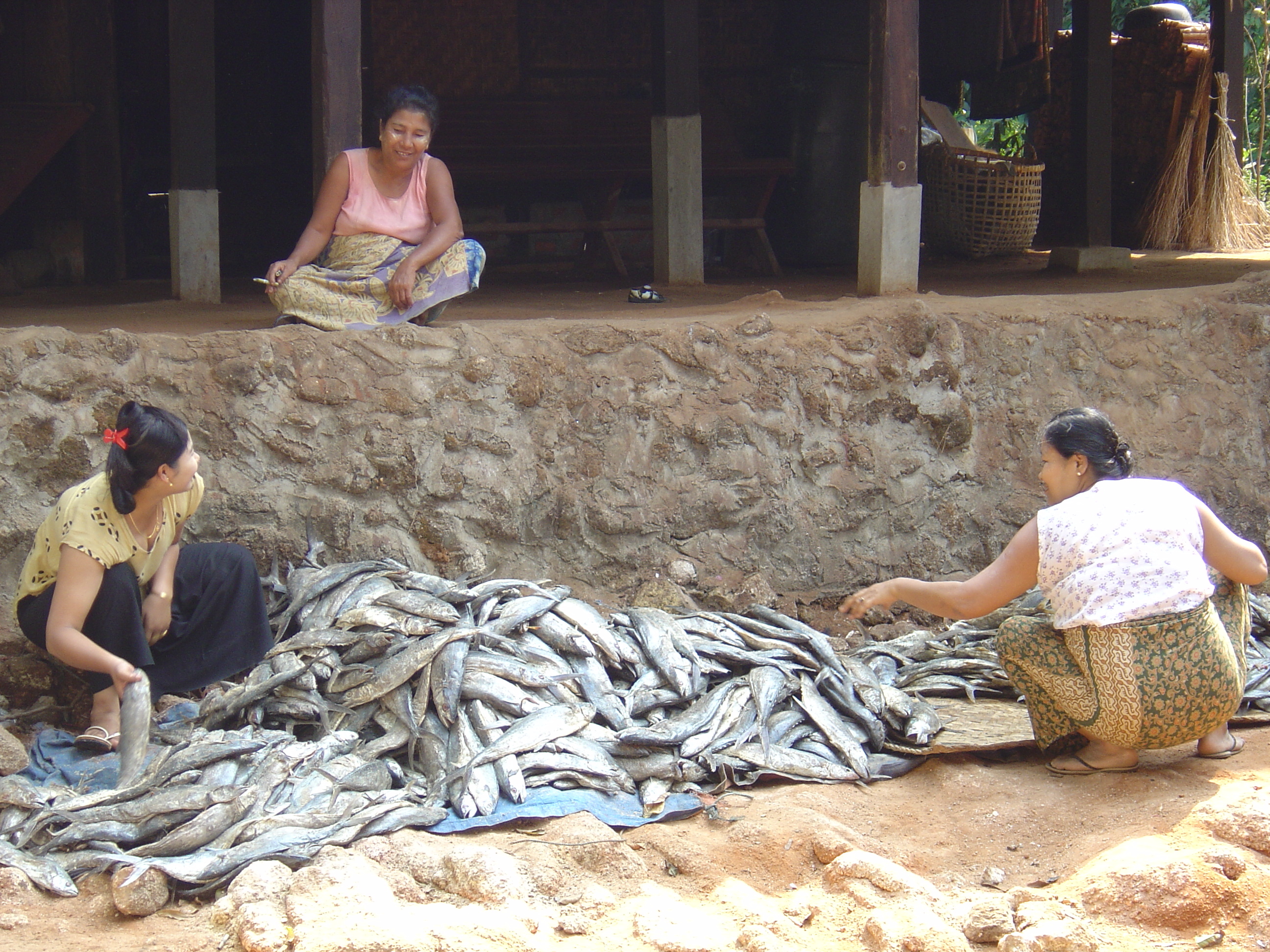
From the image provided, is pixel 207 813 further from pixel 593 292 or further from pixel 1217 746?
pixel 593 292

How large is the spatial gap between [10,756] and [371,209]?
2299 millimetres

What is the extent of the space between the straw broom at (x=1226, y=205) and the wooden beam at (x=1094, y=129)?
218 cm

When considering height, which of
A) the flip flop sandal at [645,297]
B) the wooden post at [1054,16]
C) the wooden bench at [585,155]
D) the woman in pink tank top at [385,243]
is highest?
the wooden post at [1054,16]

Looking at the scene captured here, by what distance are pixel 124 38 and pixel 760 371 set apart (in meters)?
5.00

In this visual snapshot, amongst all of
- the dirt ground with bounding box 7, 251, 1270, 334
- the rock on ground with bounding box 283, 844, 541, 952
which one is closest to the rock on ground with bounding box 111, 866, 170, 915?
the rock on ground with bounding box 283, 844, 541, 952

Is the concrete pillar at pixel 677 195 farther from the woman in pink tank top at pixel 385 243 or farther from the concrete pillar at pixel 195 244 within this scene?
the concrete pillar at pixel 195 244

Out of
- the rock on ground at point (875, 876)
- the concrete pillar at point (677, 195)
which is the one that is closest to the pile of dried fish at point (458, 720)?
the rock on ground at point (875, 876)

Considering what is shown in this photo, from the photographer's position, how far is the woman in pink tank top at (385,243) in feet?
14.2

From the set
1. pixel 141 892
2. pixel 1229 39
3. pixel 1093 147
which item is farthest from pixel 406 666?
pixel 1229 39

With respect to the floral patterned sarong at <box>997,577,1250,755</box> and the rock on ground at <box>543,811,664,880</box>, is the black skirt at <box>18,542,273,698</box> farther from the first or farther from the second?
the floral patterned sarong at <box>997,577,1250,755</box>

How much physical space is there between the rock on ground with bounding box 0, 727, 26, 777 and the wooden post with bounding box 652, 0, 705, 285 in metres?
4.14

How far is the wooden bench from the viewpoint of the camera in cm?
752

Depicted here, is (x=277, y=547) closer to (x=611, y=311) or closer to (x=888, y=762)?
(x=611, y=311)

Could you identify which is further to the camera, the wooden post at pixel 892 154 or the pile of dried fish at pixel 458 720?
the wooden post at pixel 892 154
